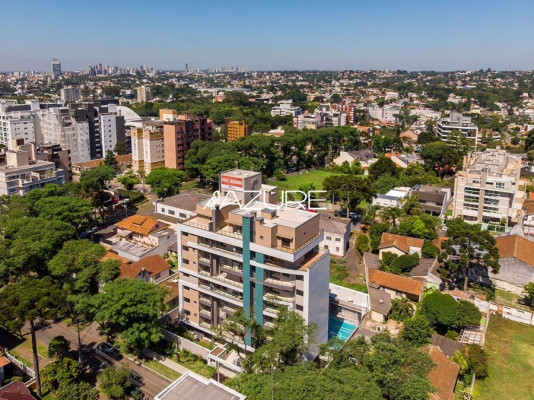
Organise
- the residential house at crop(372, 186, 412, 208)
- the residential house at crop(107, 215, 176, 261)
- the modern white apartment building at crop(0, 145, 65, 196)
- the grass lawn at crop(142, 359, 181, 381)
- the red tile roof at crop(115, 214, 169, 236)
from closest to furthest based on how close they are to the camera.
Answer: the grass lawn at crop(142, 359, 181, 381) → the residential house at crop(107, 215, 176, 261) → the red tile roof at crop(115, 214, 169, 236) → the modern white apartment building at crop(0, 145, 65, 196) → the residential house at crop(372, 186, 412, 208)

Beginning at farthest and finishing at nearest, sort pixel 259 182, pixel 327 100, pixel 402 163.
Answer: pixel 327 100 → pixel 402 163 → pixel 259 182

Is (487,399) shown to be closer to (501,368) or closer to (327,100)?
(501,368)

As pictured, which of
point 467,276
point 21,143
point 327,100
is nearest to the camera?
point 467,276

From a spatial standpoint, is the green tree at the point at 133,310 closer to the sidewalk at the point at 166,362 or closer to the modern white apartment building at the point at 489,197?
the sidewalk at the point at 166,362

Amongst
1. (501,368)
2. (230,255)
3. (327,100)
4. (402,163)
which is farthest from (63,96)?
(501,368)

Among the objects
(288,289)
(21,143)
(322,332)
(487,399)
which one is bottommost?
(487,399)

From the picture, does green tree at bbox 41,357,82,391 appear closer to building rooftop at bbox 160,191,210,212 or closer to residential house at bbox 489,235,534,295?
building rooftop at bbox 160,191,210,212

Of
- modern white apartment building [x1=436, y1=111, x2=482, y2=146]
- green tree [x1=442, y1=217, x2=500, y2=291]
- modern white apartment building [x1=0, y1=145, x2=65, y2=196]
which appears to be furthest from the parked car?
modern white apartment building [x1=436, y1=111, x2=482, y2=146]
